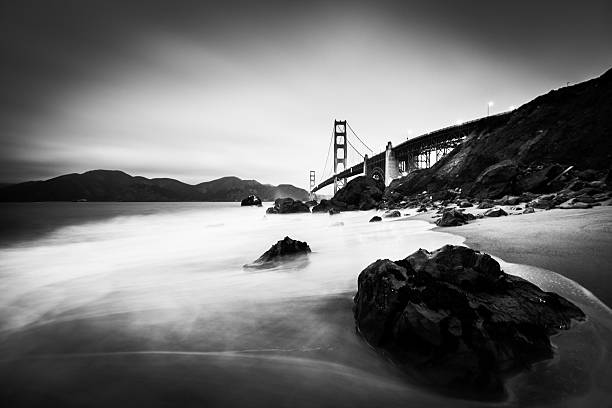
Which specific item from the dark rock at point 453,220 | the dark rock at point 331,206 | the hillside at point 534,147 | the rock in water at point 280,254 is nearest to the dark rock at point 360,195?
the dark rock at point 331,206

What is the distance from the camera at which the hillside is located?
1440cm

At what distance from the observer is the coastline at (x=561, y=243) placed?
2.98 meters

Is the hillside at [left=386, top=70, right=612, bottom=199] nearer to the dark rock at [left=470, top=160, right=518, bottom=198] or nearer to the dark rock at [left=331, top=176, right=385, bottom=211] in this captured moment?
the dark rock at [left=470, top=160, right=518, bottom=198]

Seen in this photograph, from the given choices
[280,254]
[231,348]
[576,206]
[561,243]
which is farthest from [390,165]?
[231,348]

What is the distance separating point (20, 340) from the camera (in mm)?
2875

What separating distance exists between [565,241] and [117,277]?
8117 millimetres

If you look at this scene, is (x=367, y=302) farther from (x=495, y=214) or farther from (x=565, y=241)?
(x=495, y=214)

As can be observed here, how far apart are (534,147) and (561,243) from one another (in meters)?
21.3

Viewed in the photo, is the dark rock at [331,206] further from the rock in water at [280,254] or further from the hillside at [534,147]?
the rock in water at [280,254]

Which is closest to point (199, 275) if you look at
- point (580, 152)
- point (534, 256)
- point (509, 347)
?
point (509, 347)

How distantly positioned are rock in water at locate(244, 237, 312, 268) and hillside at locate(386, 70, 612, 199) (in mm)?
12144

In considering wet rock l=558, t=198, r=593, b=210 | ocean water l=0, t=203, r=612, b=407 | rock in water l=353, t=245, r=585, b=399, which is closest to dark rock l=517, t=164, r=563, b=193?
wet rock l=558, t=198, r=593, b=210

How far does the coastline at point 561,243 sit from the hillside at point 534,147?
28.2ft

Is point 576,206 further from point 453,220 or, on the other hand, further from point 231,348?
point 231,348
